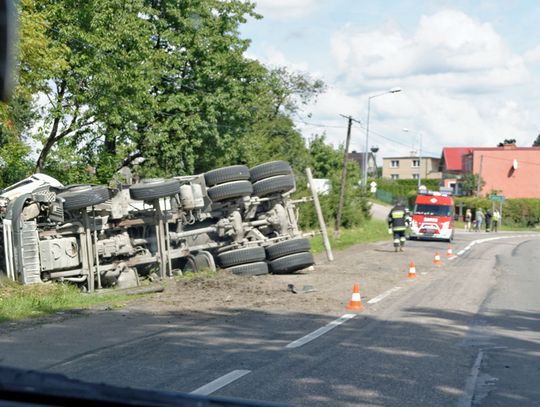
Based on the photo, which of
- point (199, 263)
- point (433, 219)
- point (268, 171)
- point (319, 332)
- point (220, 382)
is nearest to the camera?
point (220, 382)

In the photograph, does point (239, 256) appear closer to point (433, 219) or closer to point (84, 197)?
point (84, 197)

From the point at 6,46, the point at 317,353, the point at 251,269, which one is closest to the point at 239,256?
the point at 251,269

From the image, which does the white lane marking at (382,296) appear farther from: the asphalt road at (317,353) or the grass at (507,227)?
the grass at (507,227)

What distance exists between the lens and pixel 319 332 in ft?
34.6

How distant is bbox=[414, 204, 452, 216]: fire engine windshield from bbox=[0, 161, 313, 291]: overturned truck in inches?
803

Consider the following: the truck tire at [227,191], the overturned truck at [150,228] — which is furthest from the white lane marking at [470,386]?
the truck tire at [227,191]

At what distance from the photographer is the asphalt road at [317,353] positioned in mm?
7129

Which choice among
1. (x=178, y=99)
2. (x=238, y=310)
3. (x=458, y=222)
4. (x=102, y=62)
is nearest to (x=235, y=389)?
(x=238, y=310)

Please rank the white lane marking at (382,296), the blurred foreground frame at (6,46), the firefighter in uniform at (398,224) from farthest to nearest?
1. the firefighter in uniform at (398,224)
2. the white lane marking at (382,296)
3. the blurred foreground frame at (6,46)

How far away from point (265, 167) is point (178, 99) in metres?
14.8

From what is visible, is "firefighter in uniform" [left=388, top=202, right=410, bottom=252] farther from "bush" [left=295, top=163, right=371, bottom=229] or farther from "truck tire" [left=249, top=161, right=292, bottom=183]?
"truck tire" [left=249, top=161, right=292, bottom=183]

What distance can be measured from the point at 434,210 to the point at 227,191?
23.6m

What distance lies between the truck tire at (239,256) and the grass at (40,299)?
3.83m

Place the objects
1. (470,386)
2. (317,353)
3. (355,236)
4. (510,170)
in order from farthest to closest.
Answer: (510,170), (355,236), (317,353), (470,386)
